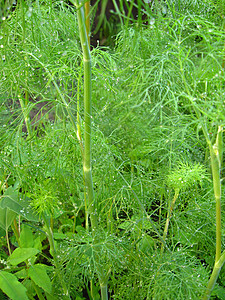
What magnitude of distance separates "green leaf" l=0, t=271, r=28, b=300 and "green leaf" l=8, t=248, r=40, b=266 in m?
0.06

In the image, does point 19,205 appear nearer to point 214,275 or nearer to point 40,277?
point 40,277

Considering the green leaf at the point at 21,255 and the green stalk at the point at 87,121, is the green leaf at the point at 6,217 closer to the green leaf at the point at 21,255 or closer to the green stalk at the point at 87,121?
the green leaf at the point at 21,255

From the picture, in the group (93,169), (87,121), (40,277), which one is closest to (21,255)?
(40,277)

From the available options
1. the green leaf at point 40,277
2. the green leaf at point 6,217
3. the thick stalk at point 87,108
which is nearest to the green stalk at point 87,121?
the thick stalk at point 87,108

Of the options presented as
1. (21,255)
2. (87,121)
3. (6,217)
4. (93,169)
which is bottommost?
(21,255)

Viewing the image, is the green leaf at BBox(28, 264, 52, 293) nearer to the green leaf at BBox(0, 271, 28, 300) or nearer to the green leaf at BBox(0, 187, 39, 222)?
the green leaf at BBox(0, 271, 28, 300)

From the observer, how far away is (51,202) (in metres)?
1.20

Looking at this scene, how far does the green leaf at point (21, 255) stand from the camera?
1281 millimetres

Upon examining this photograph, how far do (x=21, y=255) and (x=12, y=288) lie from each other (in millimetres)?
124

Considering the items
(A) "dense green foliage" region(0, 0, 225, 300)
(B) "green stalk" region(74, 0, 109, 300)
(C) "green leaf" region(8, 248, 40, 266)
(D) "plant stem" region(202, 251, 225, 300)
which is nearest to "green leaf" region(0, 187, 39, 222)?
(A) "dense green foliage" region(0, 0, 225, 300)

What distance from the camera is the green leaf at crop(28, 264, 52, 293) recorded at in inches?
51.3

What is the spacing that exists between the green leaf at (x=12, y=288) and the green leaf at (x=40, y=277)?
0.08 m

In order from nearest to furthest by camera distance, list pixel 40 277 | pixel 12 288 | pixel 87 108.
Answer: pixel 87 108 < pixel 12 288 < pixel 40 277

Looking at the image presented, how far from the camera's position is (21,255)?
131 centimetres
